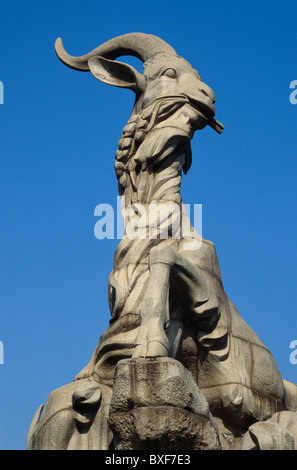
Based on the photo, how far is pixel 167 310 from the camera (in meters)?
8.60

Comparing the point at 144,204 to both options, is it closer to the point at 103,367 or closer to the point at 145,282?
the point at 145,282

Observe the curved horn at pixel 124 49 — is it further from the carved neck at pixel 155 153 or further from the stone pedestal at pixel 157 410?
the stone pedestal at pixel 157 410

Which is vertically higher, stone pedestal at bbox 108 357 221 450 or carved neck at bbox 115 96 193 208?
carved neck at bbox 115 96 193 208

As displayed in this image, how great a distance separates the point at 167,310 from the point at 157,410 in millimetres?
1068

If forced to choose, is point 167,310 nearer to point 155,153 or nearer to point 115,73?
point 155,153

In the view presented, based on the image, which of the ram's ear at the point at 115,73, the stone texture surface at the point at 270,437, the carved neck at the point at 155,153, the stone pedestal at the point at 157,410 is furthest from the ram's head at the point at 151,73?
the stone texture surface at the point at 270,437

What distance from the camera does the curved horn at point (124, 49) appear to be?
11.0 metres

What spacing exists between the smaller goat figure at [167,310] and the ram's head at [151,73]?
0.02 metres

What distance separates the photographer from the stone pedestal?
784cm

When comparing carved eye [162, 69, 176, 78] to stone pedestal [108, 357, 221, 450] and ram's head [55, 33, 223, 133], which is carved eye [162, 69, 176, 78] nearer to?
ram's head [55, 33, 223, 133]

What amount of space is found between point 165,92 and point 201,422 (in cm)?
394

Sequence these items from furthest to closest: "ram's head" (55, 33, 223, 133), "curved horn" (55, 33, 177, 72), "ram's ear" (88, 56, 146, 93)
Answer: "curved horn" (55, 33, 177, 72) < "ram's ear" (88, 56, 146, 93) < "ram's head" (55, 33, 223, 133)

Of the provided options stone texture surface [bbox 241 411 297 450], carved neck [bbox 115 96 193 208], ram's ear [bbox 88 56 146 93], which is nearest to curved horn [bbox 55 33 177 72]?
ram's ear [bbox 88 56 146 93]
